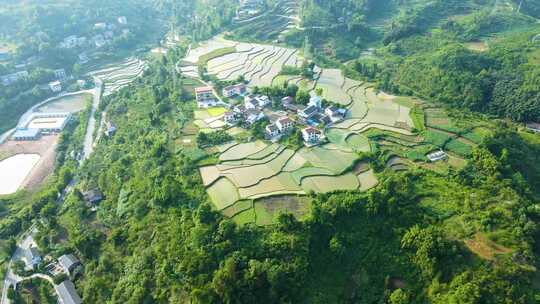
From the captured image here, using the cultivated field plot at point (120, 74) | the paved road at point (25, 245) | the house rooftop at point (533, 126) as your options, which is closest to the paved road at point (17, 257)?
the paved road at point (25, 245)

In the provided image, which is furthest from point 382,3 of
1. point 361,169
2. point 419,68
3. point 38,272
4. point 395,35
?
point 38,272

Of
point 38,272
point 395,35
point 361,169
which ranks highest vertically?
point 395,35

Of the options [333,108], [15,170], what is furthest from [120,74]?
[333,108]

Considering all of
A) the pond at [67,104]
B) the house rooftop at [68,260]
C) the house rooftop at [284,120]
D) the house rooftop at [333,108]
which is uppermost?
the house rooftop at [284,120]

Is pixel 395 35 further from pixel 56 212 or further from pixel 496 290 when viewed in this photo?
pixel 56 212

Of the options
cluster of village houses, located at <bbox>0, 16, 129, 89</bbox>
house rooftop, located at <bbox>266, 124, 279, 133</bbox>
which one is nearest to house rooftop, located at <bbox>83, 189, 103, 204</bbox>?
house rooftop, located at <bbox>266, 124, 279, 133</bbox>

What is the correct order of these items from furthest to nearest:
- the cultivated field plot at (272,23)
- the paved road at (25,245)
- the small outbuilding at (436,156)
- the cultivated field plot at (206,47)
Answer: the cultivated field plot at (272,23), the cultivated field plot at (206,47), the small outbuilding at (436,156), the paved road at (25,245)

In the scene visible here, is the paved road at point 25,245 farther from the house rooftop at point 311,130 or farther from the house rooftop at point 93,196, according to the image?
the house rooftop at point 311,130
